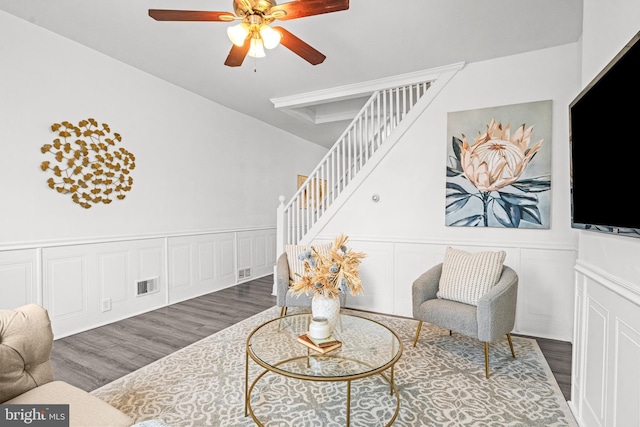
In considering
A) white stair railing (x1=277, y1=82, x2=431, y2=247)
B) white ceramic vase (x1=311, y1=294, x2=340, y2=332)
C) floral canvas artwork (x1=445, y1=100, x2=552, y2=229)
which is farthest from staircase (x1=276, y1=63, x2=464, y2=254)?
white ceramic vase (x1=311, y1=294, x2=340, y2=332)

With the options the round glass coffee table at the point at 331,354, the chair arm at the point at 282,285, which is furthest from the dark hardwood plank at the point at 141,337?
the round glass coffee table at the point at 331,354

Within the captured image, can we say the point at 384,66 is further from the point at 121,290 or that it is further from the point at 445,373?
the point at 121,290

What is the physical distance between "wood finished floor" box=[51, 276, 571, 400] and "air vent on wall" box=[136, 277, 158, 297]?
0.26 m

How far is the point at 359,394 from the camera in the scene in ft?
7.09

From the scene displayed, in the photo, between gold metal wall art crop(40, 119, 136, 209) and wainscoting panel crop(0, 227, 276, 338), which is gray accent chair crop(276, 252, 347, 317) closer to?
wainscoting panel crop(0, 227, 276, 338)

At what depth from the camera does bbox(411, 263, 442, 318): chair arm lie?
2.82m

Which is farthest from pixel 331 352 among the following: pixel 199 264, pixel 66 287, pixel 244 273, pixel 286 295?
pixel 244 273

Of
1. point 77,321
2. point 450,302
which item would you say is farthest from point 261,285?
point 450,302

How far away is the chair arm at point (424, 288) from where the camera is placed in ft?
9.27

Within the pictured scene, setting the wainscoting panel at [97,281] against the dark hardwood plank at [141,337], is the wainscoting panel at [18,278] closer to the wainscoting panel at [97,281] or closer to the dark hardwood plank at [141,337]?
the wainscoting panel at [97,281]

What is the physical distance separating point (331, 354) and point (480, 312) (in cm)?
126

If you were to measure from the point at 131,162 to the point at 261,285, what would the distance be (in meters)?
2.61

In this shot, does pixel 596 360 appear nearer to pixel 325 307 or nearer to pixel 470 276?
pixel 470 276

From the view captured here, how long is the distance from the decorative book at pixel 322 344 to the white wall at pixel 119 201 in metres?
2.59
